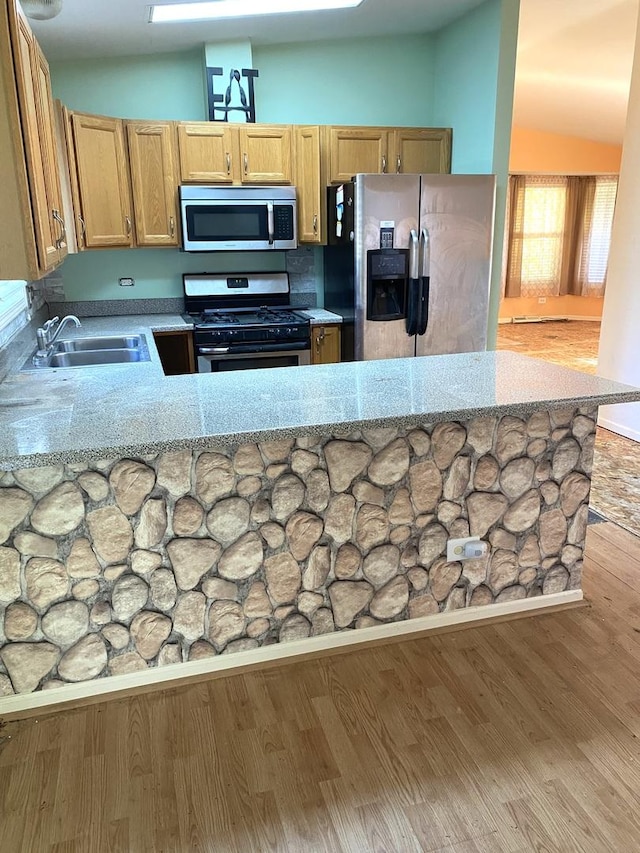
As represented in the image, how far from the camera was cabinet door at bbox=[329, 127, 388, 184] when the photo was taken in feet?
13.5

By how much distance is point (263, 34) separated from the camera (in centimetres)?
394

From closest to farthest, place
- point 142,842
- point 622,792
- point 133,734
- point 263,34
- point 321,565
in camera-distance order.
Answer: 1. point 142,842
2. point 622,792
3. point 133,734
4. point 321,565
5. point 263,34

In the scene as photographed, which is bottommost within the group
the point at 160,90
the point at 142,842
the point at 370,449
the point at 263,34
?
the point at 142,842

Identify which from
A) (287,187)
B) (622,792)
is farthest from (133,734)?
(287,187)

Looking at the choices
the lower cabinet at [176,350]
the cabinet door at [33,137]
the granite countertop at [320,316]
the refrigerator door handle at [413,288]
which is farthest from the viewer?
the granite countertop at [320,316]

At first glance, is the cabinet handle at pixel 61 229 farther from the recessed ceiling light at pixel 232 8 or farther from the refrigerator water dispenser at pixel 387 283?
the refrigerator water dispenser at pixel 387 283

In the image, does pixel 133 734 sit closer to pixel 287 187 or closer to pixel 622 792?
pixel 622 792

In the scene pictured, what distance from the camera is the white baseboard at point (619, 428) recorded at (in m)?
4.39

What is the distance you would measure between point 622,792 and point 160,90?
4.37 metres

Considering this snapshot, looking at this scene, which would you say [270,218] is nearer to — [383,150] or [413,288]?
[383,150]

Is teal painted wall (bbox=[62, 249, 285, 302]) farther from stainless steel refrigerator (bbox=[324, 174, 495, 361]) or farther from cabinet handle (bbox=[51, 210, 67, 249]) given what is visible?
cabinet handle (bbox=[51, 210, 67, 249])

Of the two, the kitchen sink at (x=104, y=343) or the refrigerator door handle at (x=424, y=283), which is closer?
the kitchen sink at (x=104, y=343)

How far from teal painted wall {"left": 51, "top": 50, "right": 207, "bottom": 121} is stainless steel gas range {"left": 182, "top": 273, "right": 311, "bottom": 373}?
1080 mm

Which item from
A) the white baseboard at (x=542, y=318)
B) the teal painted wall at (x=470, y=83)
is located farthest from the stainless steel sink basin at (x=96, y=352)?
the white baseboard at (x=542, y=318)
